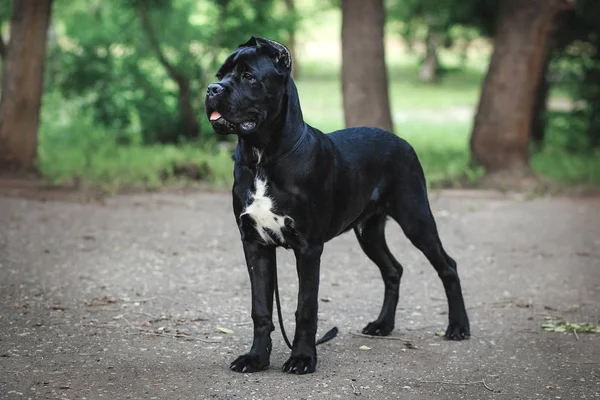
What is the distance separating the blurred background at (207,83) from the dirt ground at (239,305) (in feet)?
6.16

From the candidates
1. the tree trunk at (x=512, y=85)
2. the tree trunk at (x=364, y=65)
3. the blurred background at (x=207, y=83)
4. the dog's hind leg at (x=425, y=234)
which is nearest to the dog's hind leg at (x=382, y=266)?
the dog's hind leg at (x=425, y=234)

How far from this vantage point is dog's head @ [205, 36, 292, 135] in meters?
5.37

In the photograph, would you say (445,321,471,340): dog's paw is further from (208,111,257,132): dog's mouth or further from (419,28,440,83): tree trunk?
(419,28,440,83): tree trunk

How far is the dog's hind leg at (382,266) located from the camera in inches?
277

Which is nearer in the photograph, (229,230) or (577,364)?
(577,364)

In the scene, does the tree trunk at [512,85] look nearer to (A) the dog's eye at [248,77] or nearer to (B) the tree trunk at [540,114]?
(B) the tree trunk at [540,114]

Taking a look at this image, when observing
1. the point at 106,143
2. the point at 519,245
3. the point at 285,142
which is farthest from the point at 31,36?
the point at 285,142

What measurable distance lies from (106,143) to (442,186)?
693 centimetres

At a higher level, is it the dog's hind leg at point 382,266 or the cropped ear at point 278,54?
the cropped ear at point 278,54

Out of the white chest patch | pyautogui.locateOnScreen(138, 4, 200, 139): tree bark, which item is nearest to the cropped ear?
the white chest patch

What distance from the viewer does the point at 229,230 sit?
1119cm

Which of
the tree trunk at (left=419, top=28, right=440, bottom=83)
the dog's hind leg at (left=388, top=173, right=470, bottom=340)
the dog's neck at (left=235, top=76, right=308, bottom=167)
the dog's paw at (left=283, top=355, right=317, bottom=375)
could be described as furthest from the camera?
the tree trunk at (left=419, top=28, right=440, bottom=83)

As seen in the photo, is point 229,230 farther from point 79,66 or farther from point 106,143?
point 79,66

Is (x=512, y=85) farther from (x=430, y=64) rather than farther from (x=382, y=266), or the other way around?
(x=430, y=64)
